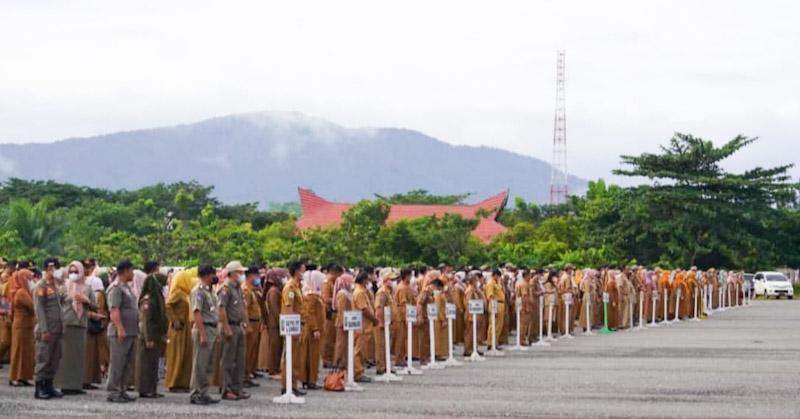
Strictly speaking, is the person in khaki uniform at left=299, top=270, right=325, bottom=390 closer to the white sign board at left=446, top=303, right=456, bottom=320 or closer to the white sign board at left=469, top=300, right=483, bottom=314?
the white sign board at left=446, top=303, right=456, bottom=320

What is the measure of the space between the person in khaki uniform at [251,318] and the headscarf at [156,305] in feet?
7.68

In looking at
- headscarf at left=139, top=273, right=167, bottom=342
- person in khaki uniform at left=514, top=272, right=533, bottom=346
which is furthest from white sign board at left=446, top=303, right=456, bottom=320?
headscarf at left=139, top=273, right=167, bottom=342

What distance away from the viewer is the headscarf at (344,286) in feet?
65.1

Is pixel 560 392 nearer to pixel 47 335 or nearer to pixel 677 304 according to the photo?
pixel 47 335

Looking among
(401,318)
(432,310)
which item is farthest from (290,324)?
(401,318)

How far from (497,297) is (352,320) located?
10.2 m

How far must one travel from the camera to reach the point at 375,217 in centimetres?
5984

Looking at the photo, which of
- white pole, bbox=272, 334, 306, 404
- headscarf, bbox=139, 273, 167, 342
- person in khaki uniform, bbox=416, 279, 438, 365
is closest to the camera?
white pole, bbox=272, 334, 306, 404

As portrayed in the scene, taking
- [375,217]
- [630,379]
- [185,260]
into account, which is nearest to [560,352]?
[630,379]

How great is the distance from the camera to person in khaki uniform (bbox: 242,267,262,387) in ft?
64.7

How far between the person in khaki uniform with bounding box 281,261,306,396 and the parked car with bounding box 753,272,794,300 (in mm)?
55948

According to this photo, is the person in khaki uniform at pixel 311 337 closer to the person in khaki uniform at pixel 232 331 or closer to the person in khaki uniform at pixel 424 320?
the person in khaki uniform at pixel 232 331

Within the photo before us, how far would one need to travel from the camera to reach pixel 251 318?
19.9 m

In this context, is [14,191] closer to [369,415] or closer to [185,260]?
[185,260]
